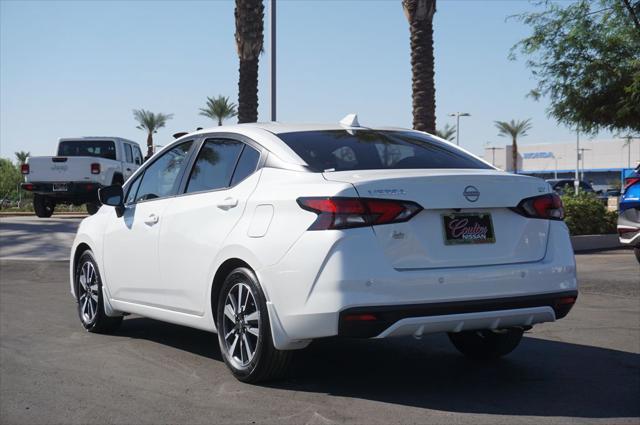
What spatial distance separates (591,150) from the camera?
103125 millimetres

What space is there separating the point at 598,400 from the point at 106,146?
839 inches

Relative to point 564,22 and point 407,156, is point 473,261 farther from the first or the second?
point 564,22

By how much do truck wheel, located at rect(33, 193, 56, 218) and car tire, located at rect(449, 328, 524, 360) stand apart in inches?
810

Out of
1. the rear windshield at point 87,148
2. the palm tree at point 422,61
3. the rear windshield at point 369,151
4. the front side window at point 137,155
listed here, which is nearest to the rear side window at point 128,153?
the front side window at point 137,155

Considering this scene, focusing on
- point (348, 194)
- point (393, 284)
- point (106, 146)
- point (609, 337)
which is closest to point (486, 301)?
point (393, 284)

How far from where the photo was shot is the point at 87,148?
25125 millimetres

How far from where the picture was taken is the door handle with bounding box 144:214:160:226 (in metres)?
6.76

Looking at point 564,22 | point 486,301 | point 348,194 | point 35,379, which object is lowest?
point 35,379

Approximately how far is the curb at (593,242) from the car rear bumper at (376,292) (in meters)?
13.8

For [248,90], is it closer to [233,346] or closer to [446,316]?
[233,346]

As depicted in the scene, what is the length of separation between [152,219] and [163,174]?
18.3 inches

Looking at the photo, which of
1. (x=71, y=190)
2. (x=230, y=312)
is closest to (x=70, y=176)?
(x=71, y=190)

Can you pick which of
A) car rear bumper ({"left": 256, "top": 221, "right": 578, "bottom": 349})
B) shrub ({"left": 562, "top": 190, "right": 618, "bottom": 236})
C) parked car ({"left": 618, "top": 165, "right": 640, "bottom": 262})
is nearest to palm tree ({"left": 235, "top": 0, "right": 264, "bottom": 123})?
shrub ({"left": 562, "top": 190, "right": 618, "bottom": 236})

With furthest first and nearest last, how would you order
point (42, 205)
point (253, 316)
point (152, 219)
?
point (42, 205) < point (152, 219) < point (253, 316)
